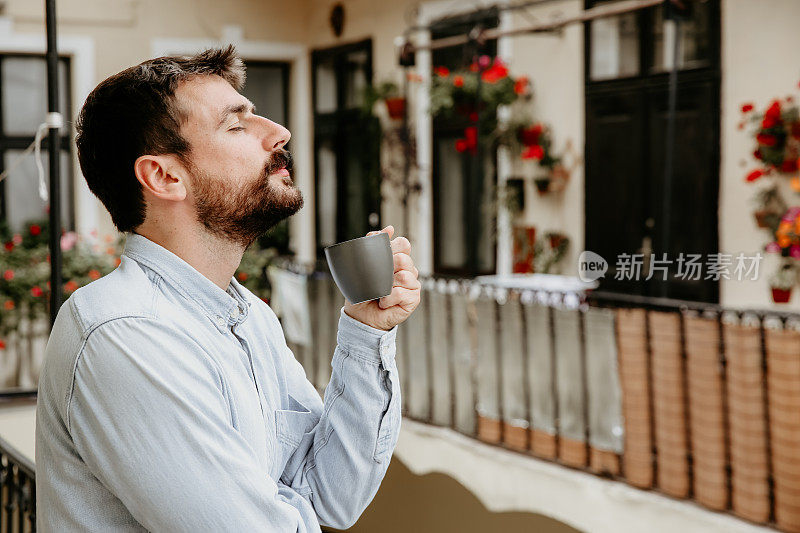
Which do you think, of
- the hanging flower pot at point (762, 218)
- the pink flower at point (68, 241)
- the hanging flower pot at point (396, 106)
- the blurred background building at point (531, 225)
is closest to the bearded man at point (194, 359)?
the blurred background building at point (531, 225)

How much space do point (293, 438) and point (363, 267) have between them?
0.26m

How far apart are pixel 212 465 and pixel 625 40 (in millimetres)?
5027

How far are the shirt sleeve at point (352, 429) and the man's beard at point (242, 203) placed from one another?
0.16 m

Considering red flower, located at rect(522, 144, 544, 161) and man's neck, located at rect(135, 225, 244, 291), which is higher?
red flower, located at rect(522, 144, 544, 161)

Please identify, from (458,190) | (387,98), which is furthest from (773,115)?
(387,98)

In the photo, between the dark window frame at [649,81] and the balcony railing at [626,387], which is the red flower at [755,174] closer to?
the dark window frame at [649,81]

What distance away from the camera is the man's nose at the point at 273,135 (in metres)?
1.00

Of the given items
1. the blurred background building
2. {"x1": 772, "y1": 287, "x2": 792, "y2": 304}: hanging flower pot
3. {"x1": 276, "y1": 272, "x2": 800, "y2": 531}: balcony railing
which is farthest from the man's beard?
{"x1": 772, "y1": 287, "x2": 792, "y2": 304}: hanging flower pot

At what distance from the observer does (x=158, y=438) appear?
2.66 feet

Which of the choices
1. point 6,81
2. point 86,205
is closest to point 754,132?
point 86,205

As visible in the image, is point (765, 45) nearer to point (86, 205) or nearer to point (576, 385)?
point (576, 385)

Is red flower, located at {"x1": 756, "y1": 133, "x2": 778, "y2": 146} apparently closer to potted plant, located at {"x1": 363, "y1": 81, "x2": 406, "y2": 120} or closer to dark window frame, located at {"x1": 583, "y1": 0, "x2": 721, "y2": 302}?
dark window frame, located at {"x1": 583, "y1": 0, "x2": 721, "y2": 302}

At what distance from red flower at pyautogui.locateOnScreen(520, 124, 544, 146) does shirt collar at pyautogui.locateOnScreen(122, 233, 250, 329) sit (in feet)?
16.3

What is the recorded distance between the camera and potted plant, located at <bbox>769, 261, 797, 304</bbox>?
4.39 meters
